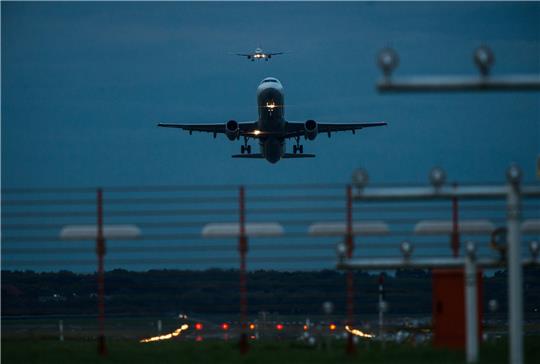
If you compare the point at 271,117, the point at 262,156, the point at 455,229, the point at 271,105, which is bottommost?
the point at 455,229

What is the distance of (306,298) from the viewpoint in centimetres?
3847

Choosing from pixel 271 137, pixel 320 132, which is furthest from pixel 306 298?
pixel 320 132

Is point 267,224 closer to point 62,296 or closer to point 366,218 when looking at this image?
point 366,218

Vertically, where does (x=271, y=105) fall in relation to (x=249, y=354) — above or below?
above

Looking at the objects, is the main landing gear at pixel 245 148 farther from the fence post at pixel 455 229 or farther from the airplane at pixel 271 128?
the fence post at pixel 455 229

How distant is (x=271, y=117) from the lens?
6494cm

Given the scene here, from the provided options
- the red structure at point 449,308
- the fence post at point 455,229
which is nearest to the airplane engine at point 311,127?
the fence post at point 455,229

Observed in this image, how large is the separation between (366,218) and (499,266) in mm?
3634

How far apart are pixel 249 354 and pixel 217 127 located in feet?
177

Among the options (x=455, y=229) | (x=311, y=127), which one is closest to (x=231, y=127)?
(x=311, y=127)

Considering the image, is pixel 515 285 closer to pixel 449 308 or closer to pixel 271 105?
pixel 449 308

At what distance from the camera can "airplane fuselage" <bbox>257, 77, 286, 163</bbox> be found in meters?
63.8

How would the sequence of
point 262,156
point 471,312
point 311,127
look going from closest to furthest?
point 471,312 → point 311,127 → point 262,156

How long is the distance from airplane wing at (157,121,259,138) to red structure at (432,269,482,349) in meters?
49.5
